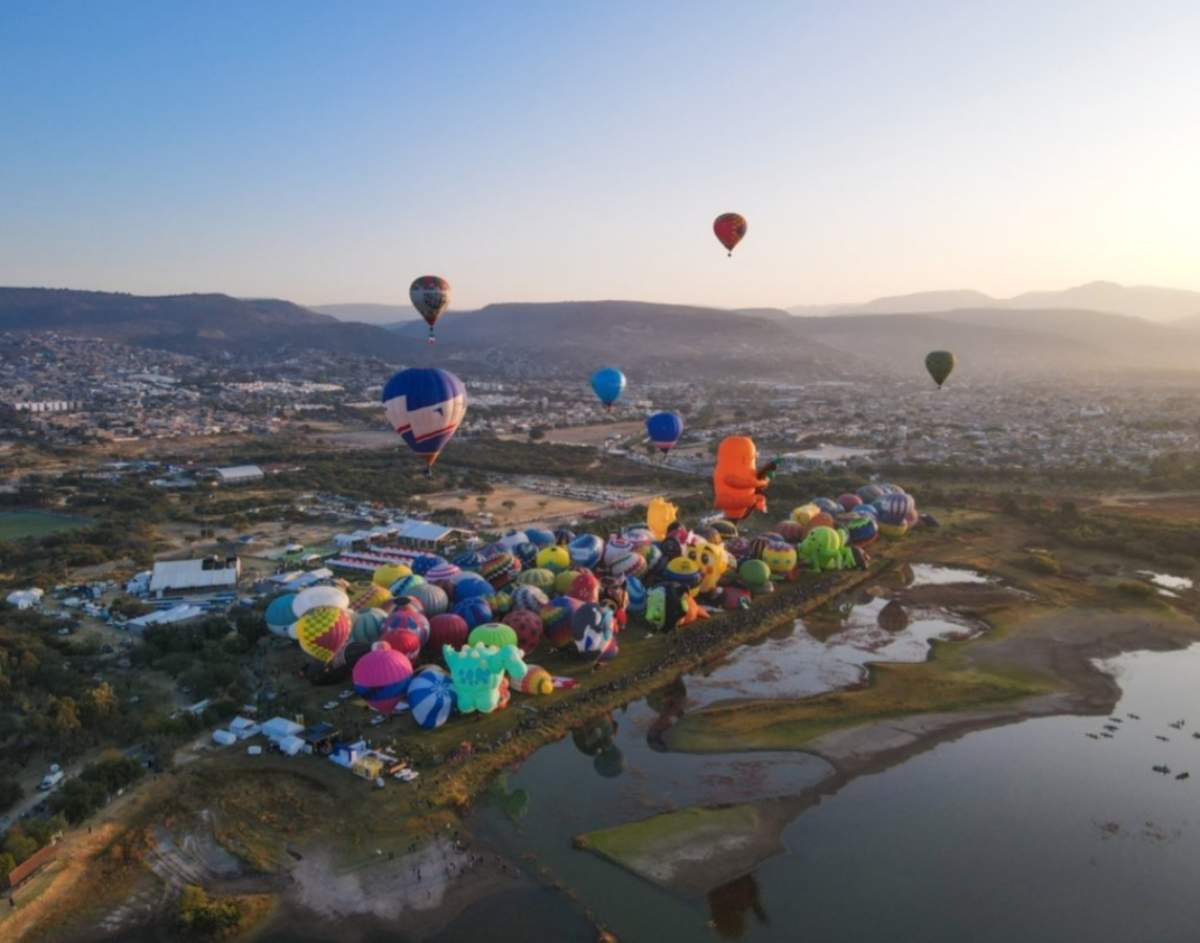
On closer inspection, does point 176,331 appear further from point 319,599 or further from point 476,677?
point 476,677

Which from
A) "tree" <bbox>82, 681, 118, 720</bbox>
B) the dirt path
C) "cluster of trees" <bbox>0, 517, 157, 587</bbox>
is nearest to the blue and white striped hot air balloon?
the dirt path

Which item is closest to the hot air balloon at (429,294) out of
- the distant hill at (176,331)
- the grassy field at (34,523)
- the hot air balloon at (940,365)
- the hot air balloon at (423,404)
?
the hot air balloon at (423,404)

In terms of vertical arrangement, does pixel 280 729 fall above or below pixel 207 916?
above

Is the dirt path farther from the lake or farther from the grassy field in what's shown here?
the grassy field

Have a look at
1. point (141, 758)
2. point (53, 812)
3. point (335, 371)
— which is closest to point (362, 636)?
point (141, 758)

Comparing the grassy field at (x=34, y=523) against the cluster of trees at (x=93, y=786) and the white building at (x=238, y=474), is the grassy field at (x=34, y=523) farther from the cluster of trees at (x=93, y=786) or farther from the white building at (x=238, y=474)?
the cluster of trees at (x=93, y=786)

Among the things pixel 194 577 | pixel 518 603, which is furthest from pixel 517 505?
pixel 518 603
